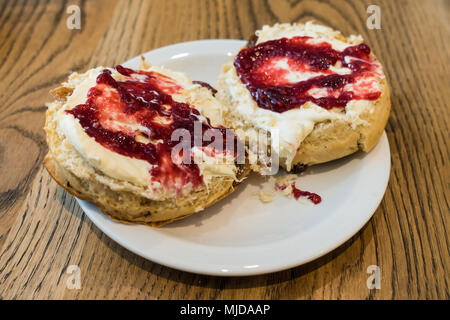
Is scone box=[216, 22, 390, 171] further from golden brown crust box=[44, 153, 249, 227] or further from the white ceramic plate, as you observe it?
golden brown crust box=[44, 153, 249, 227]

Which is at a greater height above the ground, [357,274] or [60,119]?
[60,119]

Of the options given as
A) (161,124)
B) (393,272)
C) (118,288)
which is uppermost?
(161,124)

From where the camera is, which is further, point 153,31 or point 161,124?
point 153,31

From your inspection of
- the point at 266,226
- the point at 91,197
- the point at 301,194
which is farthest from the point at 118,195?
the point at 301,194

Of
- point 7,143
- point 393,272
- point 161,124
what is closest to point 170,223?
point 161,124

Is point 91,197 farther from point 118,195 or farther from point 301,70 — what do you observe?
point 301,70

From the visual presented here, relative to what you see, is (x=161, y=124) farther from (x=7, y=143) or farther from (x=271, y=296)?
(x=7, y=143)
